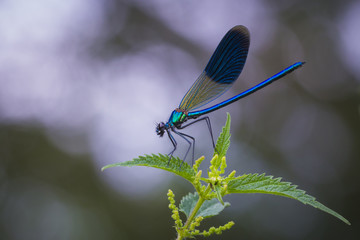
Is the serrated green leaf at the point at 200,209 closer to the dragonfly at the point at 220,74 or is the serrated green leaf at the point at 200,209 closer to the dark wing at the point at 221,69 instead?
the dragonfly at the point at 220,74

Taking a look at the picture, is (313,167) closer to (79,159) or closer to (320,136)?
(320,136)

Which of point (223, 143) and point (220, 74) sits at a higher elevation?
point (220, 74)

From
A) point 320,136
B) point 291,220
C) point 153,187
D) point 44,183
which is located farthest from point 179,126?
point 320,136

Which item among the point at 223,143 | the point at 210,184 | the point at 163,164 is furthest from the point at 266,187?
the point at 163,164

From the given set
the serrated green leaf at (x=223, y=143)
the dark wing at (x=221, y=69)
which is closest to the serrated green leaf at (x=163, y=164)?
the serrated green leaf at (x=223, y=143)

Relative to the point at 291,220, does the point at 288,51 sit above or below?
above

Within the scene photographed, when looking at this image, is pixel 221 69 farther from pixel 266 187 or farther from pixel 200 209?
pixel 266 187

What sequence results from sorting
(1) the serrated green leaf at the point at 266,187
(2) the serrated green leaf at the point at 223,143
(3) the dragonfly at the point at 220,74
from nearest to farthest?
(1) the serrated green leaf at the point at 266,187 < (2) the serrated green leaf at the point at 223,143 < (3) the dragonfly at the point at 220,74

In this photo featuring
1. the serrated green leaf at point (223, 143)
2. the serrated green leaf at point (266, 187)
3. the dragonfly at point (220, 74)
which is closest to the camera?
the serrated green leaf at point (266, 187)
